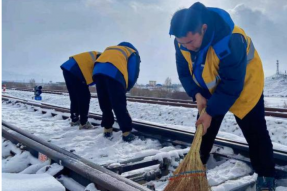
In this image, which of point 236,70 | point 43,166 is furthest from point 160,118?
point 236,70

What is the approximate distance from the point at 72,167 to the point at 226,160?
5.86ft

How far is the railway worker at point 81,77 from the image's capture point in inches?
200

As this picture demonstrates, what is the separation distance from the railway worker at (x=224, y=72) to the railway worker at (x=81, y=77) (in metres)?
2.74

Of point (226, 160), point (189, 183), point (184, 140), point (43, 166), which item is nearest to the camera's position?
point (189, 183)

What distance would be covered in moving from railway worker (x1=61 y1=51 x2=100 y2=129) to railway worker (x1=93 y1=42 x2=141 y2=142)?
1.89ft

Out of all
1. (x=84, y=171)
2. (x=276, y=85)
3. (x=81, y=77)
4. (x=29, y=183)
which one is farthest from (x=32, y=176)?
(x=276, y=85)

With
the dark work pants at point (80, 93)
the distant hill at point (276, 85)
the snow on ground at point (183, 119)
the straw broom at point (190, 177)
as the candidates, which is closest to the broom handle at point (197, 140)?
the straw broom at point (190, 177)

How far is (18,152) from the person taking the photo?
346 centimetres

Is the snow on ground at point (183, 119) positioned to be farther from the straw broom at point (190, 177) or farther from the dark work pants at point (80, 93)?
the straw broom at point (190, 177)

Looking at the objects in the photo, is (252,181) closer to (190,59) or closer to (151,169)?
(151,169)

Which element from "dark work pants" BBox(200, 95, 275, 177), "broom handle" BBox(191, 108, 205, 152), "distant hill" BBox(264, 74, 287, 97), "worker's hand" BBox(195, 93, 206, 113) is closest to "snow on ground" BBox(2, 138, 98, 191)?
"broom handle" BBox(191, 108, 205, 152)

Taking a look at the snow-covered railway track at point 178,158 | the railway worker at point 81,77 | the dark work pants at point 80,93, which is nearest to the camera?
the snow-covered railway track at point 178,158

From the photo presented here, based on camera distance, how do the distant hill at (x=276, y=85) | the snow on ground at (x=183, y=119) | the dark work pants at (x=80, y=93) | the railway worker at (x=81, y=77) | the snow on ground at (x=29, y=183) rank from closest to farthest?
the snow on ground at (x=29, y=183), the railway worker at (x=81, y=77), the dark work pants at (x=80, y=93), the snow on ground at (x=183, y=119), the distant hill at (x=276, y=85)

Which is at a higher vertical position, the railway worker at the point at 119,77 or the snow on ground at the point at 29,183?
the railway worker at the point at 119,77
